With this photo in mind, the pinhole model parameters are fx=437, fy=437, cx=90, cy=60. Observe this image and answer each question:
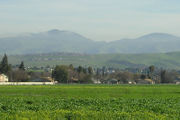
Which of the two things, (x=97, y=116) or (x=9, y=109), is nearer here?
(x=97, y=116)

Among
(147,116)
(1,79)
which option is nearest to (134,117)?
(147,116)

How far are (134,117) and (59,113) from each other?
18.6 feet

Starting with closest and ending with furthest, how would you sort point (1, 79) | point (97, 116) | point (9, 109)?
point (97, 116), point (9, 109), point (1, 79)

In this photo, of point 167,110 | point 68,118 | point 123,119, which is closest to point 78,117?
point 68,118

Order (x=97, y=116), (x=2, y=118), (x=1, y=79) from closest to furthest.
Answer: (x=2, y=118)
(x=97, y=116)
(x=1, y=79)

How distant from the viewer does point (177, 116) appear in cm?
A: 3353

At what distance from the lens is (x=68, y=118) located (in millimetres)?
31375

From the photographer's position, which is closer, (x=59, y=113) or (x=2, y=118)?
(x=2, y=118)

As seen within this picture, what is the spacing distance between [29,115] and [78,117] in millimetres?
3538

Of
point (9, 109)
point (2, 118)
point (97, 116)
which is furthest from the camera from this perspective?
point (9, 109)

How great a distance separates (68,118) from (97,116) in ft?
7.06

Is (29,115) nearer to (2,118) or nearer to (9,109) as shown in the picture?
(2,118)

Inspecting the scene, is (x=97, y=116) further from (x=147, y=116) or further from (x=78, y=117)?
(x=147, y=116)

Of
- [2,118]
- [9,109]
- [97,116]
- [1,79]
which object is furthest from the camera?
[1,79]
